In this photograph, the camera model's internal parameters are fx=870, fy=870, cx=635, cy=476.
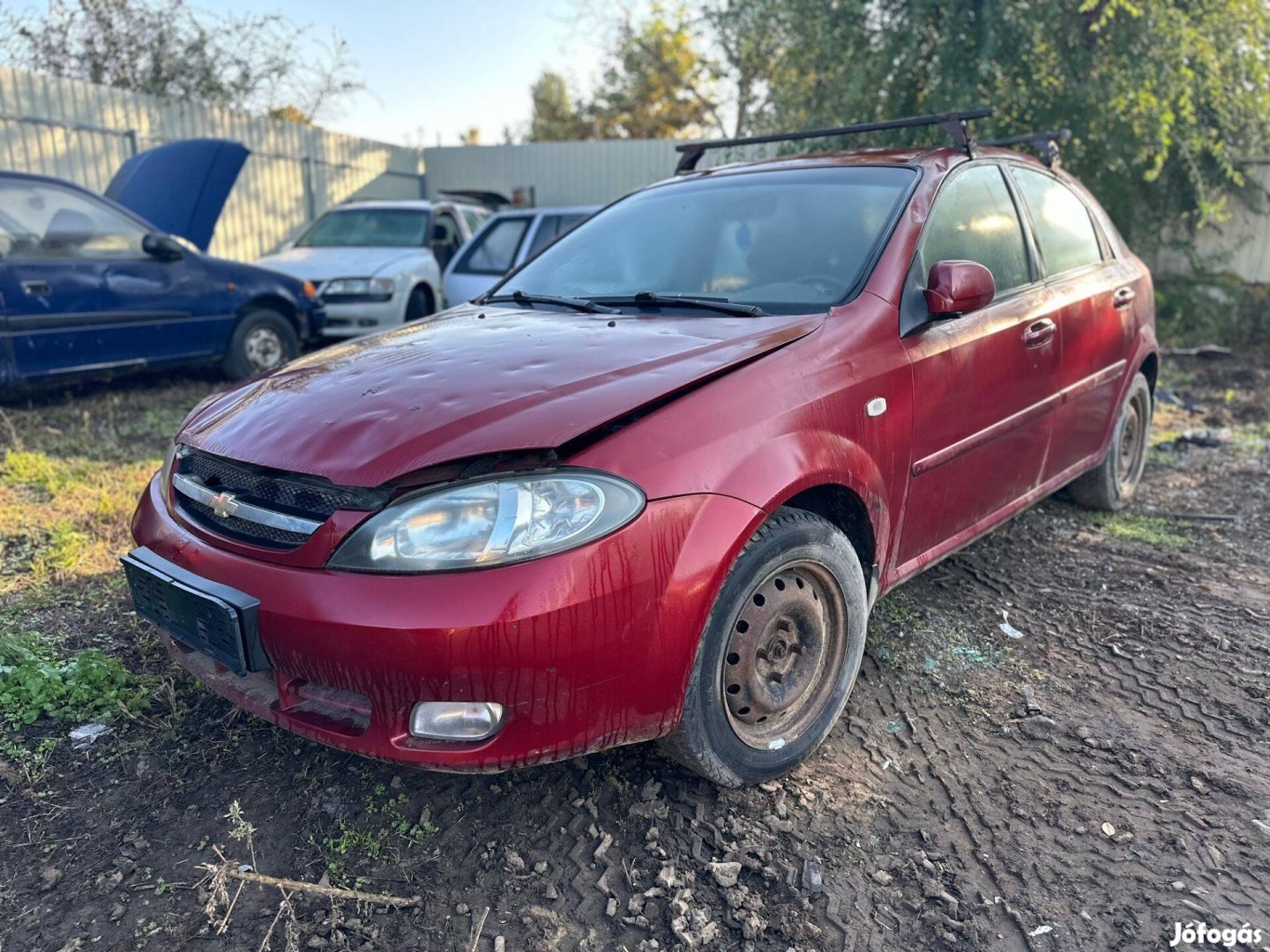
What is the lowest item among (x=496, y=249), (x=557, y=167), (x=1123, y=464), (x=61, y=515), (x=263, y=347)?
(x=61, y=515)

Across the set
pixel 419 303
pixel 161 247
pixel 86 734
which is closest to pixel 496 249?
pixel 419 303

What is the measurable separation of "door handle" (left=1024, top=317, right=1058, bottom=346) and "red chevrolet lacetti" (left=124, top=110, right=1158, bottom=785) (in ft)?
0.06

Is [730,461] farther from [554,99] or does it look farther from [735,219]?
[554,99]

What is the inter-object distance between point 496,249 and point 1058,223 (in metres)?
5.51

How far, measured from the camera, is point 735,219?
3.11 meters

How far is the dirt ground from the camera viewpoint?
6.15ft

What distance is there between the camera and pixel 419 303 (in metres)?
8.96

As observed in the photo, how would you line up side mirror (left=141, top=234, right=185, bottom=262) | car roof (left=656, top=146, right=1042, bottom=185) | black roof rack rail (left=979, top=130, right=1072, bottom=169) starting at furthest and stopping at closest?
side mirror (left=141, top=234, right=185, bottom=262), black roof rack rail (left=979, top=130, right=1072, bottom=169), car roof (left=656, top=146, right=1042, bottom=185)

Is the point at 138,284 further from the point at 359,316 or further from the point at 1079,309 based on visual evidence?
the point at 1079,309

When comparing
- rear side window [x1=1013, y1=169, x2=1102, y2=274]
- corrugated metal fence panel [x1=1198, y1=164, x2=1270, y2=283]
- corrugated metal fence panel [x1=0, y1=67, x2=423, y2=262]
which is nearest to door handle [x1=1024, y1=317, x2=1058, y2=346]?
rear side window [x1=1013, y1=169, x2=1102, y2=274]

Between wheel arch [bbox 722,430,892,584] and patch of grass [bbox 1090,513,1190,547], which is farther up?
wheel arch [bbox 722,430,892,584]

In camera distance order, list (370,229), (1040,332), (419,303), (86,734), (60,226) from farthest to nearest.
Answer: (370,229) < (419,303) < (60,226) < (1040,332) < (86,734)

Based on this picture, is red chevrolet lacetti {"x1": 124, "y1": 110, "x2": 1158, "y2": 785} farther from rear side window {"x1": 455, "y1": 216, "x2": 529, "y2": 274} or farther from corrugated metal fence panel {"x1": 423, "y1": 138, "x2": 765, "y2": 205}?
corrugated metal fence panel {"x1": 423, "y1": 138, "x2": 765, "y2": 205}

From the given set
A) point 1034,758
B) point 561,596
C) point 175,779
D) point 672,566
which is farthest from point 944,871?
point 175,779
